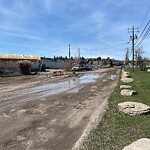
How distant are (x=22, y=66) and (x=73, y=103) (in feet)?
132

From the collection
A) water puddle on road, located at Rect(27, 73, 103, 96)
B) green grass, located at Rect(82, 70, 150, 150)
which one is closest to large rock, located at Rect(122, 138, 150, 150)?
green grass, located at Rect(82, 70, 150, 150)

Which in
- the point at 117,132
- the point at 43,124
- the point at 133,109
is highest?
the point at 133,109

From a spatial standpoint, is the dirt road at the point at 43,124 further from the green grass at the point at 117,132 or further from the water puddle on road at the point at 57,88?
the water puddle on road at the point at 57,88

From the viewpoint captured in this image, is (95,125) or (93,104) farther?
(93,104)

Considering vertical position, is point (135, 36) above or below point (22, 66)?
above

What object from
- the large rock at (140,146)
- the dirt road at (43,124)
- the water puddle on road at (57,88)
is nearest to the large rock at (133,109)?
the dirt road at (43,124)

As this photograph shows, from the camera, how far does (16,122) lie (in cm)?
1093

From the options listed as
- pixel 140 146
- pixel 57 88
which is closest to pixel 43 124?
pixel 140 146

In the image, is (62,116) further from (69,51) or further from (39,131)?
(69,51)

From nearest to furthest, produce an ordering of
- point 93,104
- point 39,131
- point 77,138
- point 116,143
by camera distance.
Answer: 1. point 116,143
2. point 77,138
3. point 39,131
4. point 93,104

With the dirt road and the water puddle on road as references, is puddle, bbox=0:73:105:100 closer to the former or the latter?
the water puddle on road

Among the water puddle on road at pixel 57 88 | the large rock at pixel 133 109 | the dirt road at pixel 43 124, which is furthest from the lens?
the water puddle on road at pixel 57 88

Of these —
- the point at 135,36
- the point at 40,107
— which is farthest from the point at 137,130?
the point at 135,36

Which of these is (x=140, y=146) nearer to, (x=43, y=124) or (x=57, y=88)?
(x=43, y=124)
